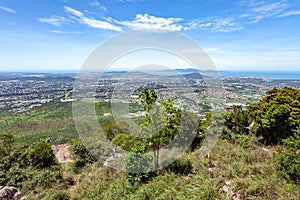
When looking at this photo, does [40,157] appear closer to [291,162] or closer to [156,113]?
[156,113]

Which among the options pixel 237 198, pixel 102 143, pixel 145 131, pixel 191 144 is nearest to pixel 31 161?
pixel 102 143

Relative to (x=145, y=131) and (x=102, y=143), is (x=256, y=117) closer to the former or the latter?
(x=145, y=131)

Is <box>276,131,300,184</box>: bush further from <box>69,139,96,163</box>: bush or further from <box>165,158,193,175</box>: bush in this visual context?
<box>69,139,96,163</box>: bush

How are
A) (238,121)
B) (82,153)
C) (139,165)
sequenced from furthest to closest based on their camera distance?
(238,121) → (82,153) → (139,165)

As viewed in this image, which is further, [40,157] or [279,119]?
[40,157]

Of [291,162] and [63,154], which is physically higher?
[291,162]

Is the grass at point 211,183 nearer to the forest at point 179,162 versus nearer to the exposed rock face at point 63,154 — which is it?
the forest at point 179,162

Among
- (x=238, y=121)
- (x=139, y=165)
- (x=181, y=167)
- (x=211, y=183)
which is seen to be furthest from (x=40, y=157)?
(x=238, y=121)

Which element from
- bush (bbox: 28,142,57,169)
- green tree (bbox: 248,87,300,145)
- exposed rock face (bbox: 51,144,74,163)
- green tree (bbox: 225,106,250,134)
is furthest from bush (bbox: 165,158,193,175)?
exposed rock face (bbox: 51,144,74,163)
